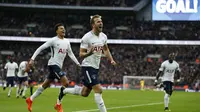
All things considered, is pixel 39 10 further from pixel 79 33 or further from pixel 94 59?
pixel 94 59

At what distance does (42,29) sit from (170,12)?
18740 millimetres

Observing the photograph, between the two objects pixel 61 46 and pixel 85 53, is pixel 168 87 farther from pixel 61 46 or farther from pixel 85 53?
pixel 85 53

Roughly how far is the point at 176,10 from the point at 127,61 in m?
9.70

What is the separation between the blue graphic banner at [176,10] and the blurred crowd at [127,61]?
18.5 ft

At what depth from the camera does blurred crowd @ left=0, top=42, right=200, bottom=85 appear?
59.8 meters

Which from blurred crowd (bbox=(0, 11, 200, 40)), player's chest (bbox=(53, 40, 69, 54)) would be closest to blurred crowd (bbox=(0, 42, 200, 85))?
blurred crowd (bbox=(0, 11, 200, 40))

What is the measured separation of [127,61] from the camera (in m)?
64.6

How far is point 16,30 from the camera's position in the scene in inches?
2653

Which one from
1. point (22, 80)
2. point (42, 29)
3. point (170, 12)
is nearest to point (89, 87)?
point (22, 80)

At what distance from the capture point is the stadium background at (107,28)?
64812 mm

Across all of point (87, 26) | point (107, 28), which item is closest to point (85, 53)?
point (87, 26)

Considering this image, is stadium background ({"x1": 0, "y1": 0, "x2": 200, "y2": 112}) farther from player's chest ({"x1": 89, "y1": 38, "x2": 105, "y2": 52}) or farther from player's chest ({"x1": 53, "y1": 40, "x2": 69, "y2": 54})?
player's chest ({"x1": 89, "y1": 38, "x2": 105, "y2": 52})

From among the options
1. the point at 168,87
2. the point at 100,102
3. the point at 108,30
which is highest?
the point at 100,102

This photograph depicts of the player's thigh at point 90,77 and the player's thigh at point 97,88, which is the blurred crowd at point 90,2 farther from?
the player's thigh at point 97,88
